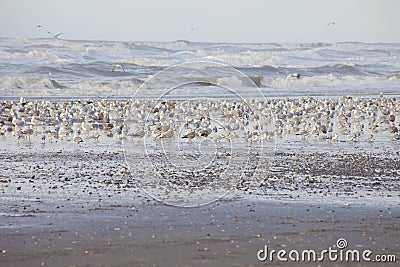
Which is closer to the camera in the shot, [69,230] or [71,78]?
[69,230]

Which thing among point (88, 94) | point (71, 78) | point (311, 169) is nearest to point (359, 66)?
point (71, 78)

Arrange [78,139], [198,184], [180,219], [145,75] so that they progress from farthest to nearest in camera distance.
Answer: [145,75], [78,139], [198,184], [180,219]

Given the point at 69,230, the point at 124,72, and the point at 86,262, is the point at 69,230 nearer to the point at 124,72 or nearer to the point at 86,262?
the point at 86,262

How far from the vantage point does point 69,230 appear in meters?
7.53


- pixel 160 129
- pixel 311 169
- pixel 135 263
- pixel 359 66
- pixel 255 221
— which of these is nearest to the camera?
pixel 135 263

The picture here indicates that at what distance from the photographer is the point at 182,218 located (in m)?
8.21

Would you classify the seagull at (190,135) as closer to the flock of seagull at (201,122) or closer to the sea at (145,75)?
the flock of seagull at (201,122)

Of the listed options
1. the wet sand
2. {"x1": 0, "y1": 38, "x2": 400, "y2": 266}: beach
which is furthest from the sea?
the wet sand

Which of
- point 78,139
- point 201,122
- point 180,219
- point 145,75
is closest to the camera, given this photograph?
point 180,219

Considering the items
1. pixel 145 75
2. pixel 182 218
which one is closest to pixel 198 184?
pixel 182 218

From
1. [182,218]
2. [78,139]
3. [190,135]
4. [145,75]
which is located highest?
[182,218]

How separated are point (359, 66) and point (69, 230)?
47.6 meters

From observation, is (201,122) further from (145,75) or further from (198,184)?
(145,75)

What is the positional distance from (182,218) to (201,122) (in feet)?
29.8
